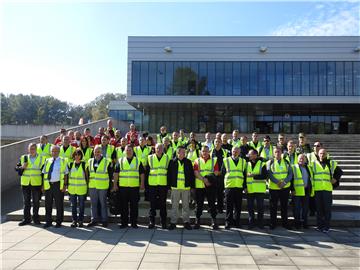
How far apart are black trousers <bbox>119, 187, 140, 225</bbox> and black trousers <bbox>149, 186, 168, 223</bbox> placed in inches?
14.7

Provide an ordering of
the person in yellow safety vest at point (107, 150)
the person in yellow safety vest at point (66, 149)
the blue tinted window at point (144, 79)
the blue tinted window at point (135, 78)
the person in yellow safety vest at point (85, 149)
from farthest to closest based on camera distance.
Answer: the blue tinted window at point (144, 79) → the blue tinted window at point (135, 78) → the person in yellow safety vest at point (66, 149) → the person in yellow safety vest at point (85, 149) → the person in yellow safety vest at point (107, 150)

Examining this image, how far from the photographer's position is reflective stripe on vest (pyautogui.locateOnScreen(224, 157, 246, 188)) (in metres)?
7.87

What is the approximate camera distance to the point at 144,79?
102ft

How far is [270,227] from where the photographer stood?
7840mm

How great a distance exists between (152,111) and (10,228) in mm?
28467

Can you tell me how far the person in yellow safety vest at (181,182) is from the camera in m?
7.86

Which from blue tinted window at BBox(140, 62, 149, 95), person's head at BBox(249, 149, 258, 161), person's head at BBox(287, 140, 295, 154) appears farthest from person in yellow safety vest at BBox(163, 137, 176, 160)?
blue tinted window at BBox(140, 62, 149, 95)

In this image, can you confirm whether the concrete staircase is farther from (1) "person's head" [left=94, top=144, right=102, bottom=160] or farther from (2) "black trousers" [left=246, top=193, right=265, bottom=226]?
(1) "person's head" [left=94, top=144, right=102, bottom=160]

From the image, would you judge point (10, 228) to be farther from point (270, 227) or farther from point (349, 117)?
point (349, 117)

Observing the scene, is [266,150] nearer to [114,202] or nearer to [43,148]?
[114,202]

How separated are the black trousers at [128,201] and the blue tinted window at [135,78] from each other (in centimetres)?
2401

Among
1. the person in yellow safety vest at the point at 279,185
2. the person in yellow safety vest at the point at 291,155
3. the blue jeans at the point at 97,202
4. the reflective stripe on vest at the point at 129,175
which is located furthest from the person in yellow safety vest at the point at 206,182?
A: the blue jeans at the point at 97,202

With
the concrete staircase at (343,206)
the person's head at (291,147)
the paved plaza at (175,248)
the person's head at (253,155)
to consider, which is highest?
the person's head at (291,147)

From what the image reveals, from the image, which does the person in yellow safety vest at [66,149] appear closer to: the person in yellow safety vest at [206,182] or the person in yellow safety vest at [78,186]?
the person in yellow safety vest at [78,186]
